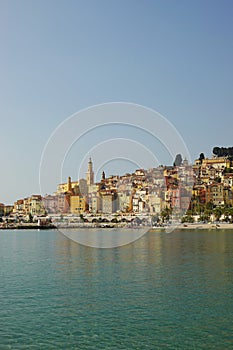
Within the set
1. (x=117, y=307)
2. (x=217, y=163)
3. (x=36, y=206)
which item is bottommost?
(x=117, y=307)

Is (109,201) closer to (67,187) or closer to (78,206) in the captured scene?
(78,206)

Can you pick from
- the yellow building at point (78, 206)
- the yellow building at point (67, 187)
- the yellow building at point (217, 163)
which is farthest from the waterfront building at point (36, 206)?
the yellow building at point (67, 187)

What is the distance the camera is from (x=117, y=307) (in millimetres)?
6824

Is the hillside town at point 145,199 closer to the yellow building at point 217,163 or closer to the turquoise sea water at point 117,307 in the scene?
the yellow building at point 217,163

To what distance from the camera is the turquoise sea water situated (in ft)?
17.8

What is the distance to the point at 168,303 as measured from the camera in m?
7.09

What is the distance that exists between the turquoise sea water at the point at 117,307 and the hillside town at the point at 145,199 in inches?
457

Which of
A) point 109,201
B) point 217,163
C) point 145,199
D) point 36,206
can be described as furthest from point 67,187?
point 217,163

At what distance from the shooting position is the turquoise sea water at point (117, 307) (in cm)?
543

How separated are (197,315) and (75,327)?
1578mm

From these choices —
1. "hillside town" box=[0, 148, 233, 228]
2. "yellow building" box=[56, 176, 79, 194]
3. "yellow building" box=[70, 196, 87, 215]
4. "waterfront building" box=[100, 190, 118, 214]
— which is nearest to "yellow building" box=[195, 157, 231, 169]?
"hillside town" box=[0, 148, 233, 228]

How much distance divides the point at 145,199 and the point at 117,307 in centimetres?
2473

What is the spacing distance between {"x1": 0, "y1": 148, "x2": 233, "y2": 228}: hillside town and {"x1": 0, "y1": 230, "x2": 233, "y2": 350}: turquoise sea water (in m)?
11.6

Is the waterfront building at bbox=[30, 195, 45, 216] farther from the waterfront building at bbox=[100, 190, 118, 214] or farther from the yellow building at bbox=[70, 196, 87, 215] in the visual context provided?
the yellow building at bbox=[70, 196, 87, 215]
